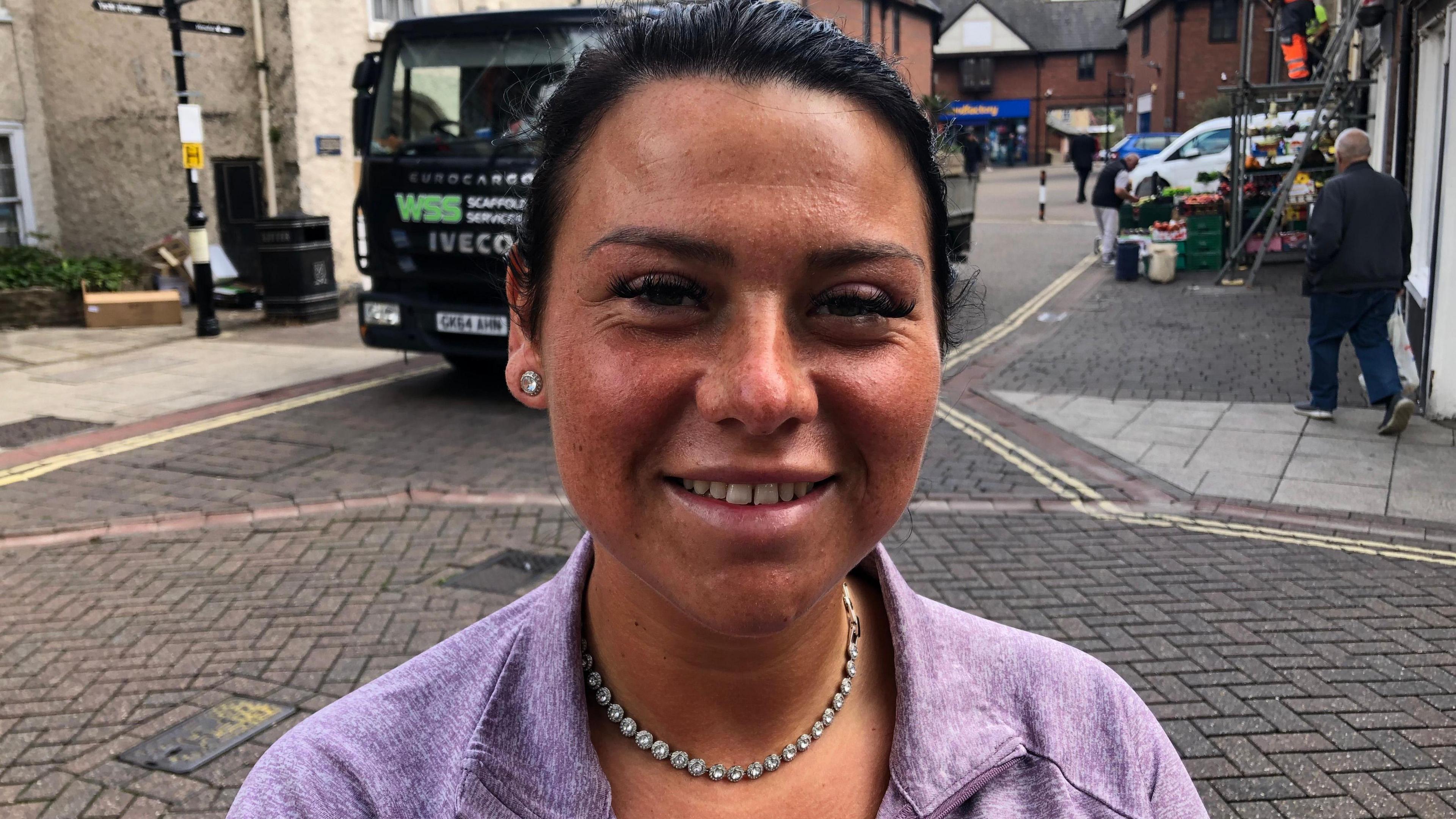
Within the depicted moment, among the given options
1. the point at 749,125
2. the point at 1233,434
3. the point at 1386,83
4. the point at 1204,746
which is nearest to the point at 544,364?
the point at 749,125

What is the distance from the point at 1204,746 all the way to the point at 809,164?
3331 mm

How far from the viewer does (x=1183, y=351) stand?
38.0ft

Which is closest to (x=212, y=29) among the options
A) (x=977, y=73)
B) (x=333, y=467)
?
(x=333, y=467)

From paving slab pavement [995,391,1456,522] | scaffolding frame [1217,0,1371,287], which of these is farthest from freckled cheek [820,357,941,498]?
scaffolding frame [1217,0,1371,287]

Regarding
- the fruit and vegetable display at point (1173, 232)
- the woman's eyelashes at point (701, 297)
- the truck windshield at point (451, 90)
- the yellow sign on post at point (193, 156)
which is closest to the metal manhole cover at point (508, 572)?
the truck windshield at point (451, 90)

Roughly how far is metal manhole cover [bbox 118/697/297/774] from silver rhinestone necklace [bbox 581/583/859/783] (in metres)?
2.86

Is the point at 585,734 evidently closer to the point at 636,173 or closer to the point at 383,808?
the point at 383,808

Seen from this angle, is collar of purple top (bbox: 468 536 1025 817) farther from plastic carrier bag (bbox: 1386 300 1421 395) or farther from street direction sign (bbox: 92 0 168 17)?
street direction sign (bbox: 92 0 168 17)

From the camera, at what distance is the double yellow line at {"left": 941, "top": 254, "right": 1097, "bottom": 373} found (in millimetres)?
11906

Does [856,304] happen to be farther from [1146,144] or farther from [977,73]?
[977,73]

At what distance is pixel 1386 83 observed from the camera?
42.0 feet

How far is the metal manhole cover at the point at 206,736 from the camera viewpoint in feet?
12.2

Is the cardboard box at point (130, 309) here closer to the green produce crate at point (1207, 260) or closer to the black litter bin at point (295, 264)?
the black litter bin at point (295, 264)

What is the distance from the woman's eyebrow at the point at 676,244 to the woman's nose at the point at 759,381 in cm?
7
